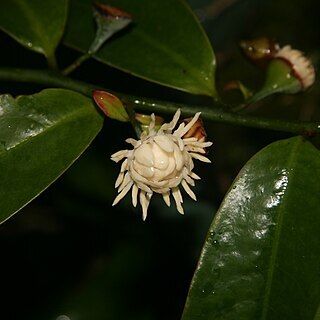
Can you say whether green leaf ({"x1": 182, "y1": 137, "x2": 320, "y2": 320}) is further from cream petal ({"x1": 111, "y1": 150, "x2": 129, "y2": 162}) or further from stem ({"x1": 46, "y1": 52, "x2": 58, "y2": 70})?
stem ({"x1": 46, "y1": 52, "x2": 58, "y2": 70})

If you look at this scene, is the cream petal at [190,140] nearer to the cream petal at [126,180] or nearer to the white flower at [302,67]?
the cream petal at [126,180]

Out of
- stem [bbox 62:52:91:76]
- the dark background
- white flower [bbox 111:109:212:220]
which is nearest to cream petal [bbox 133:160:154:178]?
white flower [bbox 111:109:212:220]

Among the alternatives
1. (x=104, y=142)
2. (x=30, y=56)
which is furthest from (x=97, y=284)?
(x=30, y=56)

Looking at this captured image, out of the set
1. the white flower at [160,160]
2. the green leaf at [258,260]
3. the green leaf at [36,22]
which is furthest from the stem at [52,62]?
the green leaf at [258,260]

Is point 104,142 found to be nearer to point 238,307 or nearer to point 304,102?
point 304,102

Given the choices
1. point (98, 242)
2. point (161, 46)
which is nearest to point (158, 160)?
point (161, 46)

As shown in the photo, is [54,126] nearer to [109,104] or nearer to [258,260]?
[109,104]
